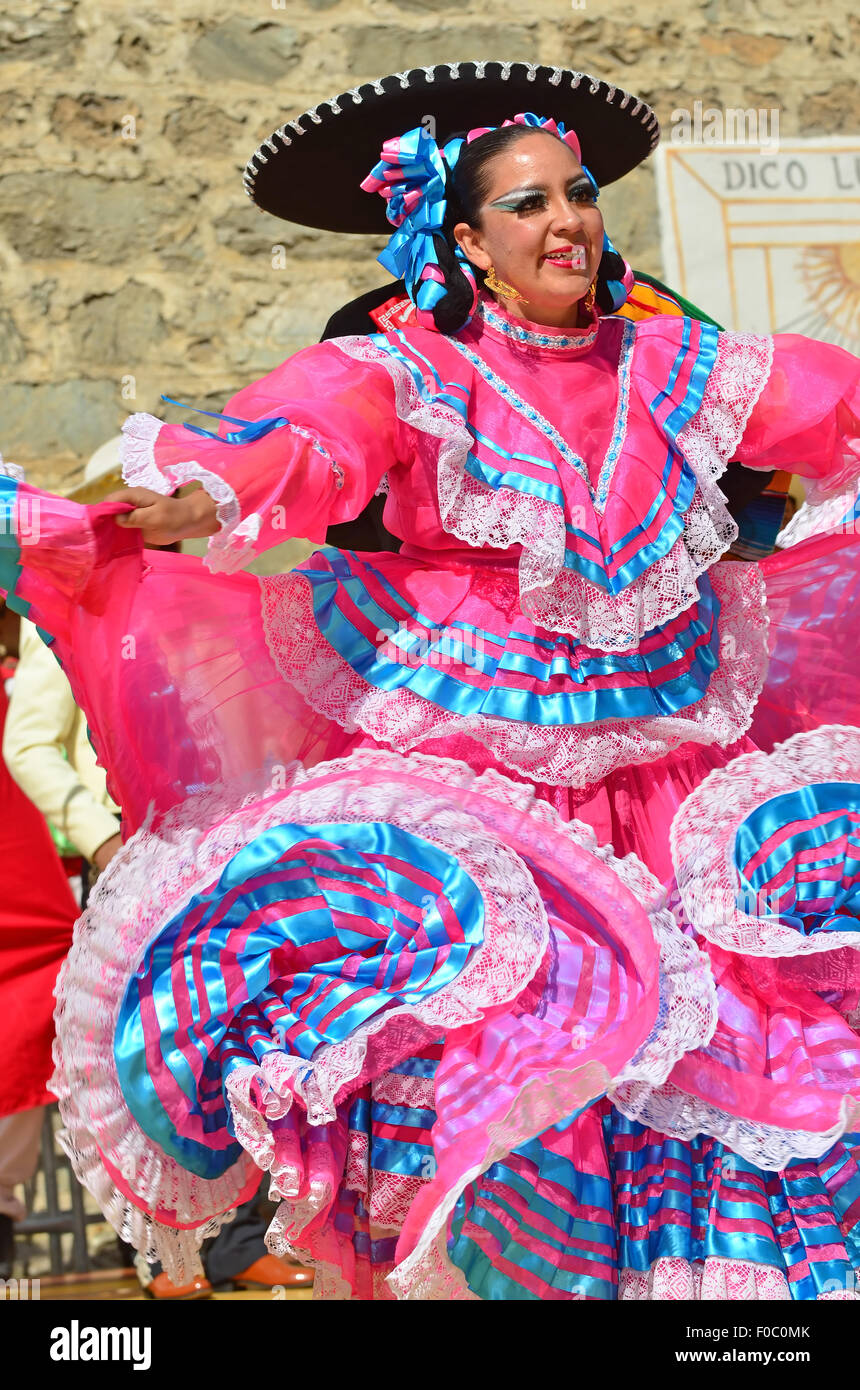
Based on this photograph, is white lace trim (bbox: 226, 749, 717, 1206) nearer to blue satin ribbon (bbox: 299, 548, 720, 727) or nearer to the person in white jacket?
blue satin ribbon (bbox: 299, 548, 720, 727)

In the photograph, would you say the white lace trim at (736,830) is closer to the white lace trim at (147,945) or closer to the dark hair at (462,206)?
the white lace trim at (147,945)

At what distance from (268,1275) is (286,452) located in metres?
2.06

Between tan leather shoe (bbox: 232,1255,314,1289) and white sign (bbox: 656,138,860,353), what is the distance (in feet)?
8.76

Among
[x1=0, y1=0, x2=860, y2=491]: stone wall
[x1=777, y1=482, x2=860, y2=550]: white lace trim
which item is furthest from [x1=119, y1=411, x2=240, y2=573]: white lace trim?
[x1=0, y1=0, x2=860, y2=491]: stone wall

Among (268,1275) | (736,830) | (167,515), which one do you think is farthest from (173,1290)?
(167,515)

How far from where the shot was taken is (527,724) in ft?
6.34

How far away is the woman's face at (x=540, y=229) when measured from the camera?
2057 millimetres

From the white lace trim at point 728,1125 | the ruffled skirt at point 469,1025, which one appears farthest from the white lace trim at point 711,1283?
the white lace trim at point 728,1125

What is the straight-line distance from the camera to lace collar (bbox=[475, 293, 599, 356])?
2098mm

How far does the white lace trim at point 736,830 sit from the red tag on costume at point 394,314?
2.86 feet

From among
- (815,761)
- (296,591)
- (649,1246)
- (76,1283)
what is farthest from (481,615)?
(76,1283)

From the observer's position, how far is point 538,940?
5.65 feet

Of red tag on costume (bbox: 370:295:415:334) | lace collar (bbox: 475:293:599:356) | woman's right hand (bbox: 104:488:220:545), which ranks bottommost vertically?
woman's right hand (bbox: 104:488:220:545)

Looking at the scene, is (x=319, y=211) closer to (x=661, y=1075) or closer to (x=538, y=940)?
(x=538, y=940)
